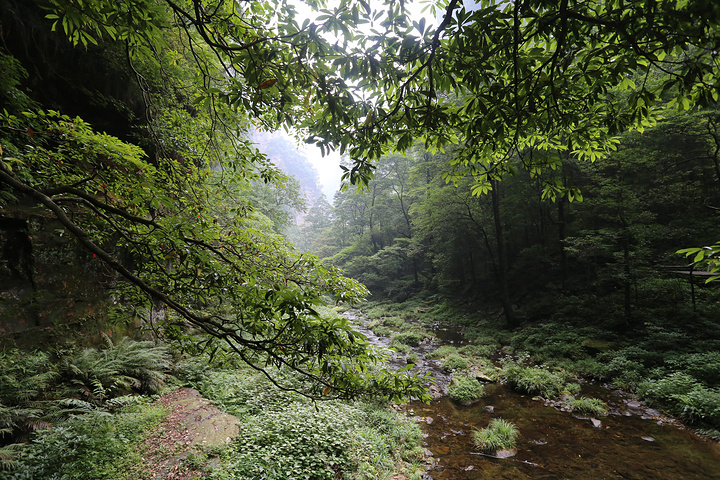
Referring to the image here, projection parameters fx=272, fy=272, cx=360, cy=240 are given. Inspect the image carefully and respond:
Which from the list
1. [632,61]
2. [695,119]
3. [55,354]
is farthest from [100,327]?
[695,119]

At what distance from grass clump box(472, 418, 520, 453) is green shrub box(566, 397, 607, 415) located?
6.06 feet

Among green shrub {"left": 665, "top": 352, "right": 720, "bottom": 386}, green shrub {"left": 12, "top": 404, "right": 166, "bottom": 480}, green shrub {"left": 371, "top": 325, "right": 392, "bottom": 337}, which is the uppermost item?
green shrub {"left": 12, "top": 404, "right": 166, "bottom": 480}

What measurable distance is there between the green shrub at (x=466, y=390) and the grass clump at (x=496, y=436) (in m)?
1.35

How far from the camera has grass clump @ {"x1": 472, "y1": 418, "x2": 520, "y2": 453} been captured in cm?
534

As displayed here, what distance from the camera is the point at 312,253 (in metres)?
5.86

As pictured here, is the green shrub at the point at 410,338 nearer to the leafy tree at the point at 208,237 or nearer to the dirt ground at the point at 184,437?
the dirt ground at the point at 184,437

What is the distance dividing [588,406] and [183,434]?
841 cm

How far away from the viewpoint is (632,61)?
1.63 m

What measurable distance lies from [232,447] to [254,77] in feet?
15.5

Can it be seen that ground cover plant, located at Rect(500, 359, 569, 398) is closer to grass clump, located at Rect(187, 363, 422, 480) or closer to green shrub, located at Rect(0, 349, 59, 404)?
grass clump, located at Rect(187, 363, 422, 480)

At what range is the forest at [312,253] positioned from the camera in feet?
6.07

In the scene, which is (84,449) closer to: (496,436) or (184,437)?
(184,437)

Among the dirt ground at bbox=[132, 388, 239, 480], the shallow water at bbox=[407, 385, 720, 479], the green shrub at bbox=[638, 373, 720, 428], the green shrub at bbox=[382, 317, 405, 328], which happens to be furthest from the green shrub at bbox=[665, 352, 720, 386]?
the green shrub at bbox=[382, 317, 405, 328]

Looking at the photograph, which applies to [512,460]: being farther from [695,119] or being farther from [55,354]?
[695,119]
